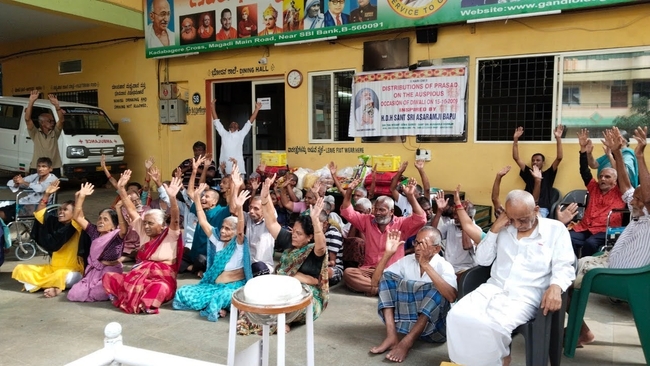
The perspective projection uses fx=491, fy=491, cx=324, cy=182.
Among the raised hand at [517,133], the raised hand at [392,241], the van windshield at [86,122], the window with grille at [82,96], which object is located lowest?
the raised hand at [392,241]

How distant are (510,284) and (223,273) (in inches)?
95.8

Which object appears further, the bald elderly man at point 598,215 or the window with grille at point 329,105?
the window with grille at point 329,105

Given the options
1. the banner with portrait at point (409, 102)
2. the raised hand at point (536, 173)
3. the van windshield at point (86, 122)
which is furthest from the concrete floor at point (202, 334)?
the van windshield at point (86, 122)

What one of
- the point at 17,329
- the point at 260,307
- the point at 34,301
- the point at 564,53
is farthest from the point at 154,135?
the point at 260,307

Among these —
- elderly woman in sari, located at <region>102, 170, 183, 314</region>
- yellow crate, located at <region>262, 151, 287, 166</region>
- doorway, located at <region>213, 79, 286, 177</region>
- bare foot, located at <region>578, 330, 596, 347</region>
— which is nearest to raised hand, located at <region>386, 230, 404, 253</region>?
bare foot, located at <region>578, 330, 596, 347</region>

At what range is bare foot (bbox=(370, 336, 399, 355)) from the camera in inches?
136

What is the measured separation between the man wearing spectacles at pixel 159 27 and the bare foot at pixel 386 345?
8.30 m

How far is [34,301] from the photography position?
4586mm

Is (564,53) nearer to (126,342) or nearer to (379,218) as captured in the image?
(379,218)

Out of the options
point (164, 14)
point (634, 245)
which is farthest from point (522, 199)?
point (164, 14)

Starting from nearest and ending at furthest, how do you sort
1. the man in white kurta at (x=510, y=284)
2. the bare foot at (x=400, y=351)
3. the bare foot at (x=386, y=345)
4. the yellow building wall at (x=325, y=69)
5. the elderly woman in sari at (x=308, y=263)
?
the man in white kurta at (x=510, y=284)
the bare foot at (x=400, y=351)
the bare foot at (x=386, y=345)
the elderly woman in sari at (x=308, y=263)
the yellow building wall at (x=325, y=69)

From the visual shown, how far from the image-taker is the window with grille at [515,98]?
7.00 m

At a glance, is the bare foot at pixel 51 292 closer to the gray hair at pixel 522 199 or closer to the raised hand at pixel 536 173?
the gray hair at pixel 522 199

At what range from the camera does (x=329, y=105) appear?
872cm
